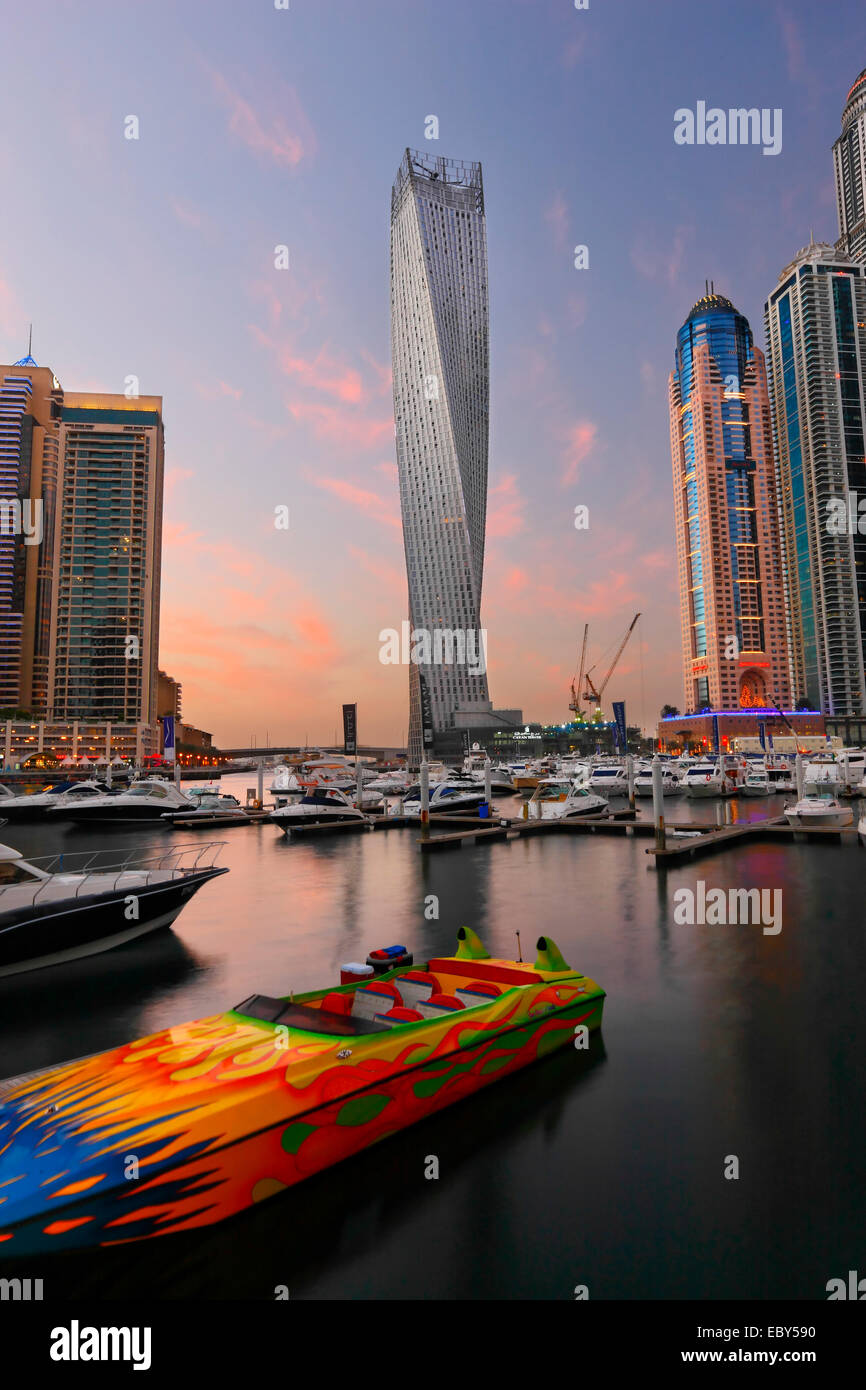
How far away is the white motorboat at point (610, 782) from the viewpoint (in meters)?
54.7

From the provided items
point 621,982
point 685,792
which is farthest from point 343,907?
point 685,792

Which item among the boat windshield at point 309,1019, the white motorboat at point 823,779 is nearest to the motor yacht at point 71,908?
the boat windshield at point 309,1019

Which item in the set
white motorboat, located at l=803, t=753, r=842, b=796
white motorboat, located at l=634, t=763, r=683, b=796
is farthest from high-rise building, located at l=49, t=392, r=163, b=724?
white motorboat, located at l=803, t=753, r=842, b=796

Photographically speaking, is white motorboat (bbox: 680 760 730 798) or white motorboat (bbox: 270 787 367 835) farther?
white motorboat (bbox: 680 760 730 798)

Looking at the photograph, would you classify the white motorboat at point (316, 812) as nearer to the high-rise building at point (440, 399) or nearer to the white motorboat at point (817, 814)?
the white motorboat at point (817, 814)

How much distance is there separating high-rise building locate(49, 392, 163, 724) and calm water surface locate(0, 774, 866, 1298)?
155719mm

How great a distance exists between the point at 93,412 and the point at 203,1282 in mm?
214076

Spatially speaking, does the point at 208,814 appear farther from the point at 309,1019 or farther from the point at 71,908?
the point at 309,1019

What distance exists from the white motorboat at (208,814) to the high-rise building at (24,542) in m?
161

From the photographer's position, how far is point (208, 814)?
39.3 metres

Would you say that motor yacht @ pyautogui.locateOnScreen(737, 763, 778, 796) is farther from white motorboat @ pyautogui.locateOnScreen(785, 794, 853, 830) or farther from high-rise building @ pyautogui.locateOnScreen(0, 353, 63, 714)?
high-rise building @ pyautogui.locateOnScreen(0, 353, 63, 714)

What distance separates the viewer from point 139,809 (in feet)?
125

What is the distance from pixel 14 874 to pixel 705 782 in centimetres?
4897

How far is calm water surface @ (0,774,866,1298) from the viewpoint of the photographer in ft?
15.0
